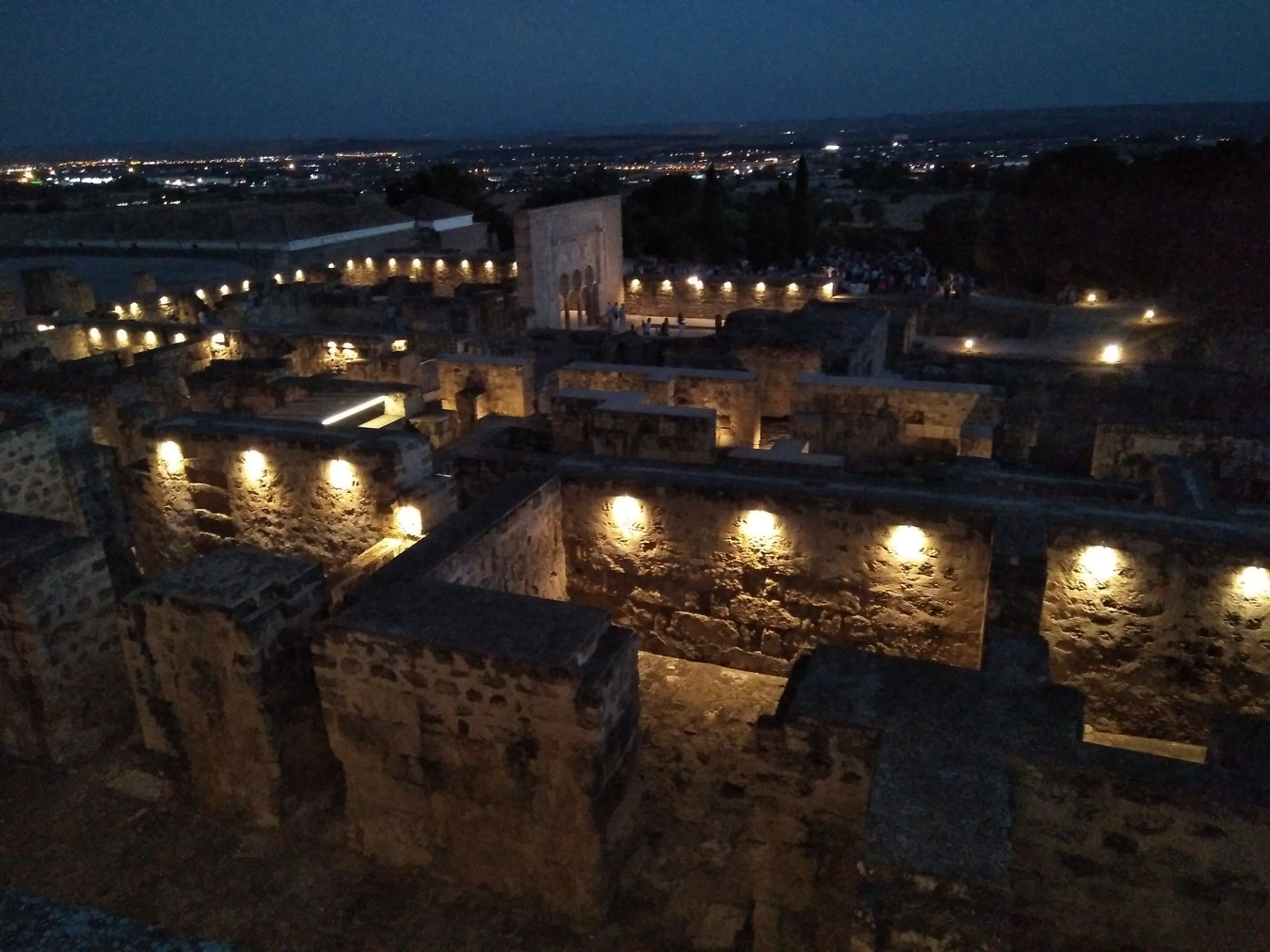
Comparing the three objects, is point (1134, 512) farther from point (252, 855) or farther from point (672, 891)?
point (252, 855)

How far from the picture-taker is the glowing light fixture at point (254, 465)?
10492 mm

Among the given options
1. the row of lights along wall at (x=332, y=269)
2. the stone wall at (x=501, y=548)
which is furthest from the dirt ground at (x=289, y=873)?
the row of lights along wall at (x=332, y=269)

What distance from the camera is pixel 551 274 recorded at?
27344 mm

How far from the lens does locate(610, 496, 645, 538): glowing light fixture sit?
31.5 feet

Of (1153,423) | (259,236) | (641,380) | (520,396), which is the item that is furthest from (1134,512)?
(259,236)

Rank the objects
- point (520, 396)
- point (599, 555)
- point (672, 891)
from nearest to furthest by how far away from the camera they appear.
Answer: point (672, 891) < point (599, 555) < point (520, 396)

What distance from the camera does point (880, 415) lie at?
1275 centimetres

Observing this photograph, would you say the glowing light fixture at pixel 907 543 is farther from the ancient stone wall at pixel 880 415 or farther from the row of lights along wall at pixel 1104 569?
the ancient stone wall at pixel 880 415

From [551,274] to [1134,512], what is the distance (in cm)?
2142

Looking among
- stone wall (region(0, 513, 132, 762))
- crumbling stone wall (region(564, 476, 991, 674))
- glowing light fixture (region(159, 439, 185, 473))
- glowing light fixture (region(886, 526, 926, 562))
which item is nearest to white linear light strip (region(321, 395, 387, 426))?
glowing light fixture (region(159, 439, 185, 473))

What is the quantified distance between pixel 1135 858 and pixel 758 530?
4.80 meters

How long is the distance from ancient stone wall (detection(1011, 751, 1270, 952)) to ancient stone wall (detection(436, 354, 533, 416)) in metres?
11.3

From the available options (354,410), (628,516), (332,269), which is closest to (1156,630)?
(628,516)

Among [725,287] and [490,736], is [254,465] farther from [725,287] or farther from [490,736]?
[725,287]
